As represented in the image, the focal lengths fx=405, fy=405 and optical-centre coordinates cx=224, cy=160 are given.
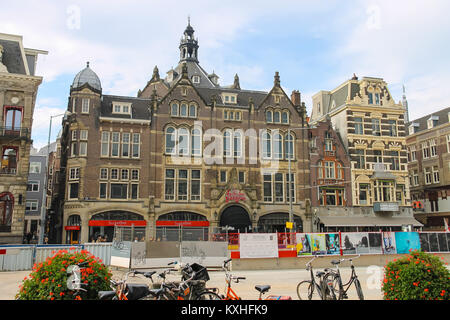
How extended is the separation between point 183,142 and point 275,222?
13.0m

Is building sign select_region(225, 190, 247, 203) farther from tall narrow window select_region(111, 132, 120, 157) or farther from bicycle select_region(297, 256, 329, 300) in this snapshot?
bicycle select_region(297, 256, 329, 300)

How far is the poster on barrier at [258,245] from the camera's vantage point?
78.2ft

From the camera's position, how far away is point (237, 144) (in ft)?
144

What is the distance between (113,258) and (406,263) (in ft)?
60.6

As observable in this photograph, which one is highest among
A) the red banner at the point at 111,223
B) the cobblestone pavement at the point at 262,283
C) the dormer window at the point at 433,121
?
the dormer window at the point at 433,121

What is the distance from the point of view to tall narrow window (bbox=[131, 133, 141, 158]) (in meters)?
41.1

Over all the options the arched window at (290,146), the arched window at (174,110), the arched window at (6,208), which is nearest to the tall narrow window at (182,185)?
the arched window at (174,110)

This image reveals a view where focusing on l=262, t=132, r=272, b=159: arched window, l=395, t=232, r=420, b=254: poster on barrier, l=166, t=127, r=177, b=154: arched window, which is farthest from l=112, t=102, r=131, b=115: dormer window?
l=395, t=232, r=420, b=254: poster on barrier

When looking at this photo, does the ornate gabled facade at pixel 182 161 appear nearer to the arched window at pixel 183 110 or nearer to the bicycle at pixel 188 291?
the arched window at pixel 183 110

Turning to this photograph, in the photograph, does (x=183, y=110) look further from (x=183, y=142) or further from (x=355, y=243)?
(x=355, y=243)

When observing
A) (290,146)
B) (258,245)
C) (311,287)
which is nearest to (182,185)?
(290,146)

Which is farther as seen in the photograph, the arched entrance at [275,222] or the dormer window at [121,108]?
the arched entrance at [275,222]

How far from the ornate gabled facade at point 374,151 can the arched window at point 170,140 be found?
725 inches

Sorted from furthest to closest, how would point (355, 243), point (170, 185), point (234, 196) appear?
point (234, 196)
point (170, 185)
point (355, 243)
